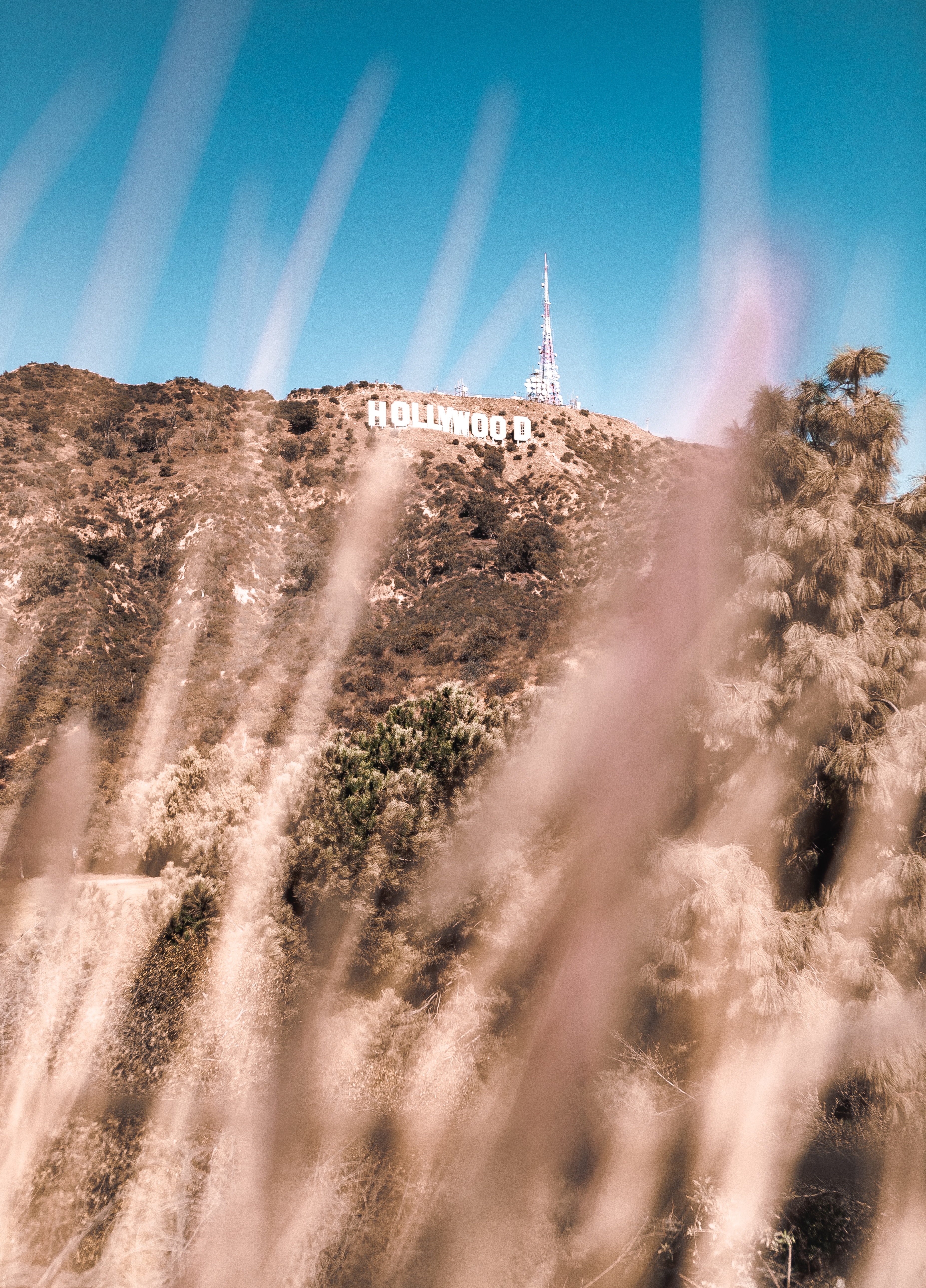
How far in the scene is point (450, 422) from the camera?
207ft

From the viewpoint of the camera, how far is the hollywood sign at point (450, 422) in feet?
204

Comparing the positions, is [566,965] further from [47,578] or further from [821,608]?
[47,578]

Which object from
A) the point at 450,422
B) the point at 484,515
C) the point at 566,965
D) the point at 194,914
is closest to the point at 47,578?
the point at 484,515

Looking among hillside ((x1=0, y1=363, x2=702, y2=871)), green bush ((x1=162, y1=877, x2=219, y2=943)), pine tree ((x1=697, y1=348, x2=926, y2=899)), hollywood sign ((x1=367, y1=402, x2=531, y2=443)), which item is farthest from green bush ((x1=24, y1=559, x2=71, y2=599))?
pine tree ((x1=697, y1=348, x2=926, y2=899))

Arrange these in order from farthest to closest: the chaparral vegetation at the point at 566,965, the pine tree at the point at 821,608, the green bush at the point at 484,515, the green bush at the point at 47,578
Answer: the green bush at the point at 484,515, the green bush at the point at 47,578, the chaparral vegetation at the point at 566,965, the pine tree at the point at 821,608

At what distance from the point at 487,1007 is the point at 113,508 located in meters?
50.4

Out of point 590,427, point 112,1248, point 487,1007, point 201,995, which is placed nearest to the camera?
point 112,1248

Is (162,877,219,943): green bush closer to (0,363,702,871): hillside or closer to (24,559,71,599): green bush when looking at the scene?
(0,363,702,871): hillside

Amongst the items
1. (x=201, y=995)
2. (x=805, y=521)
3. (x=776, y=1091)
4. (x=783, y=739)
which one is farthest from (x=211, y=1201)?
(x=805, y=521)

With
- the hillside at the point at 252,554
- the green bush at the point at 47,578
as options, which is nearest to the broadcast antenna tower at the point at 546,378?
the hillside at the point at 252,554

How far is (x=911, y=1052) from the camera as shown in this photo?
19.8 feet

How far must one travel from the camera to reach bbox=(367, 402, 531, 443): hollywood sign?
204 ft

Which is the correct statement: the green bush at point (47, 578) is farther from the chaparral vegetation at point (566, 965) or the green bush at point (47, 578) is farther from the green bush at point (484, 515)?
the green bush at point (484, 515)

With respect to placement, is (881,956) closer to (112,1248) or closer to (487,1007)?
(487,1007)
